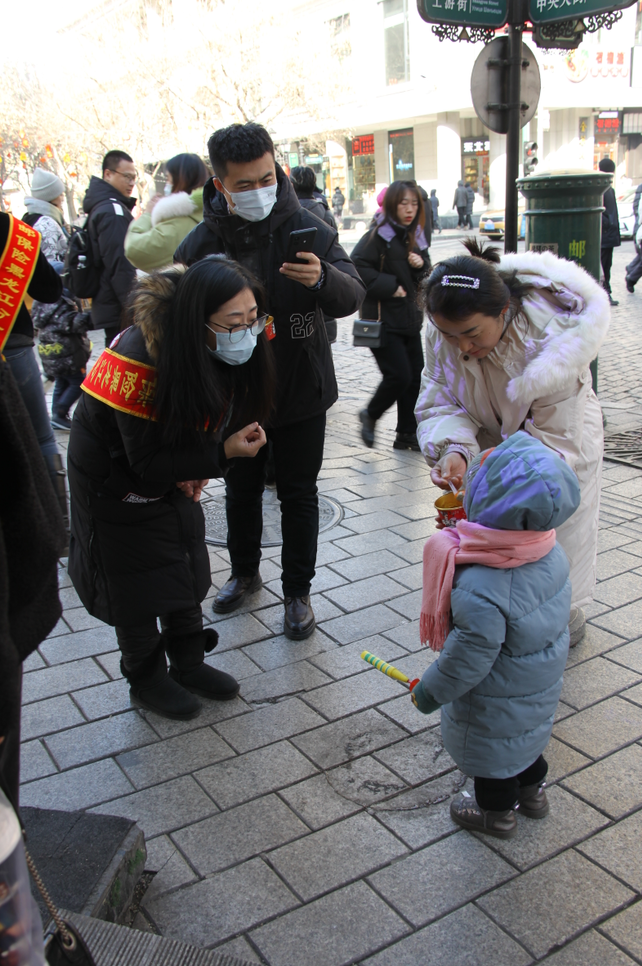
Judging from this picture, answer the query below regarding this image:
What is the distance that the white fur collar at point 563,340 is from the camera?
2.57m

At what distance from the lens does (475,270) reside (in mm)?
2527

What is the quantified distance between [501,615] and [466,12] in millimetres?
4361

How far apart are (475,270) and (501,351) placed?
32 centimetres

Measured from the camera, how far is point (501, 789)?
85.2 inches

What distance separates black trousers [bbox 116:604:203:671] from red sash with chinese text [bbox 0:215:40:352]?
1410 millimetres

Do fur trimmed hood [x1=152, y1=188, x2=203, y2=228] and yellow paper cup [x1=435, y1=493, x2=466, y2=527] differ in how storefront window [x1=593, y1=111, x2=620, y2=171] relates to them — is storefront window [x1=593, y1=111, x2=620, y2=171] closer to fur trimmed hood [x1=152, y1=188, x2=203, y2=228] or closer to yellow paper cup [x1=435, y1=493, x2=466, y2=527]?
fur trimmed hood [x1=152, y1=188, x2=203, y2=228]

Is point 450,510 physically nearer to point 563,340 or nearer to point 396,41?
point 563,340

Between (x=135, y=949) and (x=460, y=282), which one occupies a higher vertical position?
(x=460, y=282)

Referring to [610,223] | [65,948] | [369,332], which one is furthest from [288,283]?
[610,223]

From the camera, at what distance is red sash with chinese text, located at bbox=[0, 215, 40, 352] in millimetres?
3355

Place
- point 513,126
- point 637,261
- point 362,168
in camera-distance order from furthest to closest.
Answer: point 362,168, point 637,261, point 513,126

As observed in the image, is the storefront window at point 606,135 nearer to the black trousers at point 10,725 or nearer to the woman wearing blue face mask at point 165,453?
the woman wearing blue face mask at point 165,453

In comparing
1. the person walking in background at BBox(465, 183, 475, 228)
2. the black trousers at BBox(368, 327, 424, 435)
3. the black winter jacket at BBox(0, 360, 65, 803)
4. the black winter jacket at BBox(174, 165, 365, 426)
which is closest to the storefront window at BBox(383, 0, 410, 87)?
the person walking in background at BBox(465, 183, 475, 228)

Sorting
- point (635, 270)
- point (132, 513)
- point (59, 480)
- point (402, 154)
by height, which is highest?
point (402, 154)
